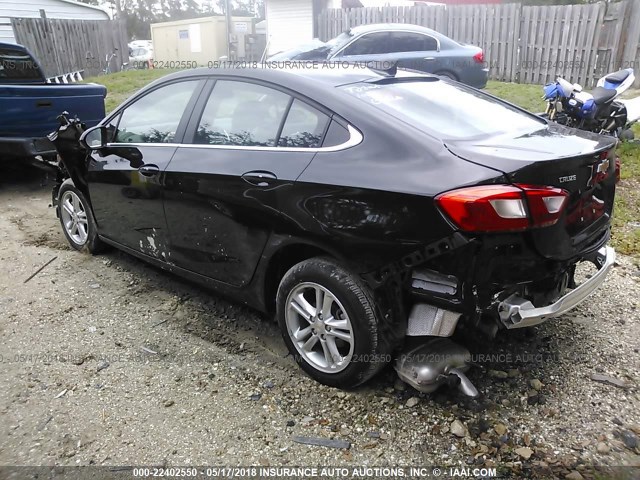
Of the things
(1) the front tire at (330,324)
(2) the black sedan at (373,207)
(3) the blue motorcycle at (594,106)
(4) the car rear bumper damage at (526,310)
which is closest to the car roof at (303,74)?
(2) the black sedan at (373,207)

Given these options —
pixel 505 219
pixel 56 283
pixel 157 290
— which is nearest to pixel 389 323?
pixel 505 219

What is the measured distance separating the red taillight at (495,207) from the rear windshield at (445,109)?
1.67ft

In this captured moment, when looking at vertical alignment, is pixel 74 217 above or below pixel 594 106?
below

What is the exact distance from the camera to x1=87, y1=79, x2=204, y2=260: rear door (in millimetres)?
3674

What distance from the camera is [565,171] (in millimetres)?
2500

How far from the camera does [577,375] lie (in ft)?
10.0

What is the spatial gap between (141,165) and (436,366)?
2.48 metres

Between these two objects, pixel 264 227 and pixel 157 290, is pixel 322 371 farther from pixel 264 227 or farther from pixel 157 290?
pixel 157 290

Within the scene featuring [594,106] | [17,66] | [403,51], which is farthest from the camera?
[403,51]

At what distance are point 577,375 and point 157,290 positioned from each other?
3048 mm

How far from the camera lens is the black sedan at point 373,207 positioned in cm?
241

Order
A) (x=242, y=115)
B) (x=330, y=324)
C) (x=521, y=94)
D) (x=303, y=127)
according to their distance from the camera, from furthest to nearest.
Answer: (x=521, y=94), (x=242, y=115), (x=303, y=127), (x=330, y=324)

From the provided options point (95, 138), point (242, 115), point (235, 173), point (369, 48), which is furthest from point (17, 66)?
point (369, 48)

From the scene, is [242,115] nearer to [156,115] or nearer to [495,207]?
[156,115]
